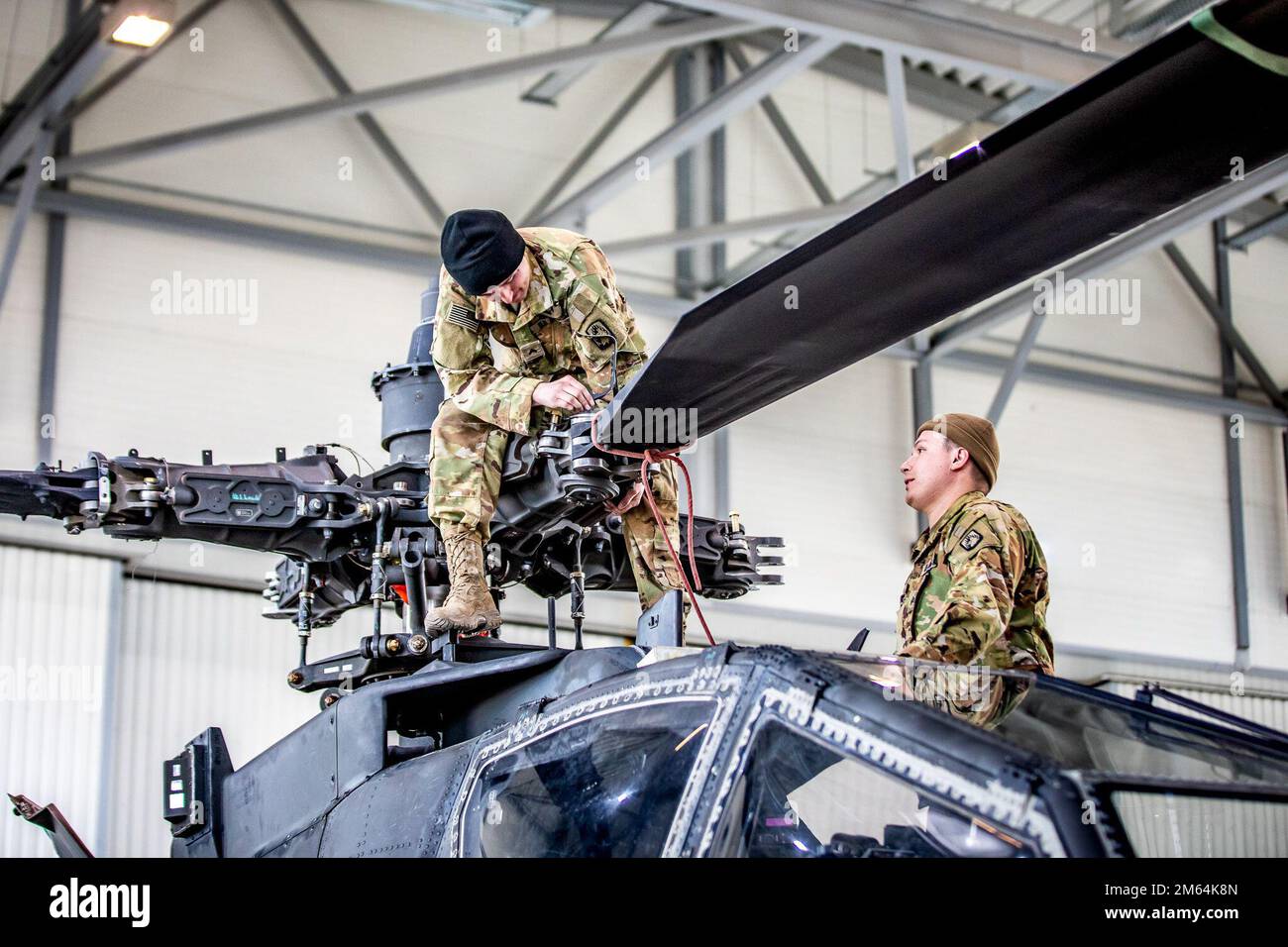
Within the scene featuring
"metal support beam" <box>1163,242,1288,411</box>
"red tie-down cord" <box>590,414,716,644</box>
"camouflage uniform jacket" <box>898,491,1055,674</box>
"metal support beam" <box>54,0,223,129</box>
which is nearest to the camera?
"camouflage uniform jacket" <box>898,491,1055,674</box>

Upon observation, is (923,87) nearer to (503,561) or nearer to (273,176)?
(273,176)

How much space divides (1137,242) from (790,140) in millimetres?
3798

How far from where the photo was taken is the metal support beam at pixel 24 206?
1223 cm

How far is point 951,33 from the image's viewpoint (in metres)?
10.2

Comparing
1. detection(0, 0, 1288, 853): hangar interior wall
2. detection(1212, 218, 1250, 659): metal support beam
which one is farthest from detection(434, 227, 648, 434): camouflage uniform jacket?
detection(1212, 218, 1250, 659): metal support beam

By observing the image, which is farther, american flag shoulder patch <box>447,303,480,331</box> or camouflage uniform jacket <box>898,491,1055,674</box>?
american flag shoulder patch <box>447,303,480,331</box>

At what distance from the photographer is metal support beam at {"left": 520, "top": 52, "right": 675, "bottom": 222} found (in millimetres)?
14977

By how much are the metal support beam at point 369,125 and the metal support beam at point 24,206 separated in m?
2.60

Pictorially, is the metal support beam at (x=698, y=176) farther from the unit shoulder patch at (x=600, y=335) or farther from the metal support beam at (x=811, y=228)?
the unit shoulder patch at (x=600, y=335)

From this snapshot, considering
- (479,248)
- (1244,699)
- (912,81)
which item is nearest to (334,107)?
(912,81)

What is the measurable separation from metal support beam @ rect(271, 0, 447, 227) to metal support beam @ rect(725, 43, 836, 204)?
3659 millimetres

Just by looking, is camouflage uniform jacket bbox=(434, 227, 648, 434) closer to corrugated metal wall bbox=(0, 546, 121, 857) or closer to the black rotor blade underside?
the black rotor blade underside

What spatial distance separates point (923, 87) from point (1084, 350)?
3.45 meters

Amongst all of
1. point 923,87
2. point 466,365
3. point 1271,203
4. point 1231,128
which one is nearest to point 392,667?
point 466,365
